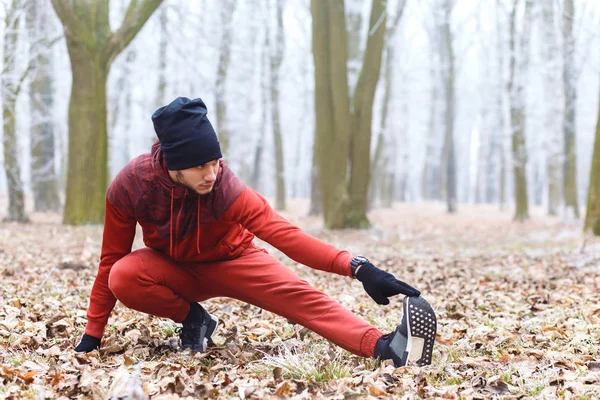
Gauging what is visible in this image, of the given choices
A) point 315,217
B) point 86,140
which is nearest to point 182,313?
point 86,140

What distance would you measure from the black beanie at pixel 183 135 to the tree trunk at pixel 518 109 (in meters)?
17.0

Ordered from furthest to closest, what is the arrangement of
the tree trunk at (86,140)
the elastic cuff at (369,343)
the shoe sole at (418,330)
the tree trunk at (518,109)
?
the tree trunk at (518,109)
the tree trunk at (86,140)
the elastic cuff at (369,343)
the shoe sole at (418,330)

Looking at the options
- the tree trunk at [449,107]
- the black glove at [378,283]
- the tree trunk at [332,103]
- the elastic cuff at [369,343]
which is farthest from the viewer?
the tree trunk at [449,107]

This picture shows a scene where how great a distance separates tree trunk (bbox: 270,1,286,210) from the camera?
2222 cm

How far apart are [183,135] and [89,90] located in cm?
911

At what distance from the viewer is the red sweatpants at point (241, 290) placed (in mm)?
3457

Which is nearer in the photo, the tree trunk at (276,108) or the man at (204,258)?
the man at (204,258)

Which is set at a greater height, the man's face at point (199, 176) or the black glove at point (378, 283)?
the man's face at point (199, 176)

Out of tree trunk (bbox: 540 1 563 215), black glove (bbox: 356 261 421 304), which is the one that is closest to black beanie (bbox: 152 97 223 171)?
black glove (bbox: 356 261 421 304)

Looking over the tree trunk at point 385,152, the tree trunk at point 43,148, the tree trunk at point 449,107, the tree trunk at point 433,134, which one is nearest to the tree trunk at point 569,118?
the tree trunk at point 385,152

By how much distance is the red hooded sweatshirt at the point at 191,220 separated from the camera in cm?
335

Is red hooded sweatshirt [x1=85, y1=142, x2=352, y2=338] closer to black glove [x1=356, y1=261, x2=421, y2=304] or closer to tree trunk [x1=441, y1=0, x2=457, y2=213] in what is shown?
black glove [x1=356, y1=261, x2=421, y2=304]

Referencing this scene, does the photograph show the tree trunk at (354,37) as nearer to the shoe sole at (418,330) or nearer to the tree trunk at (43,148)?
the tree trunk at (43,148)

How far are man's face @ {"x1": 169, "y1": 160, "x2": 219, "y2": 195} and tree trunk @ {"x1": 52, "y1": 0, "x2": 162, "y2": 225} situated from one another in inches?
343
